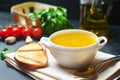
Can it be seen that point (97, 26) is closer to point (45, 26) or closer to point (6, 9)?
point (45, 26)

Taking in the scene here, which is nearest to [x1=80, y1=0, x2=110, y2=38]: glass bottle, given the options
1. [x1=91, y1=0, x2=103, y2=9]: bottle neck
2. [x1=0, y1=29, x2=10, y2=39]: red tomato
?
[x1=91, y1=0, x2=103, y2=9]: bottle neck

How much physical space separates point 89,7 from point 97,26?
3.7 inches

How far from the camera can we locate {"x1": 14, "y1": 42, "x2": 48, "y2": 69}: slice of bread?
2.16ft

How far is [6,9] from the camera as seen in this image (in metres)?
1.35

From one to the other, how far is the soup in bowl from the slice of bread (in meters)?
0.05

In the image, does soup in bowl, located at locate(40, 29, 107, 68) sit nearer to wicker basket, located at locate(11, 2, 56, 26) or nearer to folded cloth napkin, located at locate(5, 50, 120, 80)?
folded cloth napkin, located at locate(5, 50, 120, 80)

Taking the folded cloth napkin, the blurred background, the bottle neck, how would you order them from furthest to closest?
the blurred background, the bottle neck, the folded cloth napkin

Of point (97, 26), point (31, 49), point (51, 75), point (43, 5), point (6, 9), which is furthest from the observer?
point (6, 9)

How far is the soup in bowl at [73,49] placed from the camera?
0.61 meters

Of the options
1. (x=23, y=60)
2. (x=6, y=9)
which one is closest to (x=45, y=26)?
(x=23, y=60)

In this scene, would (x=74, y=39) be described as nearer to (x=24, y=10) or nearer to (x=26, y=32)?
(x=26, y=32)

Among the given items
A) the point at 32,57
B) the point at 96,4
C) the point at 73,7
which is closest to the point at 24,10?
the point at 73,7

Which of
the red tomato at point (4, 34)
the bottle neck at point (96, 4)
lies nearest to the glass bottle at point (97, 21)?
the bottle neck at point (96, 4)

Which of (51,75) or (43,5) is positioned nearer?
(51,75)
